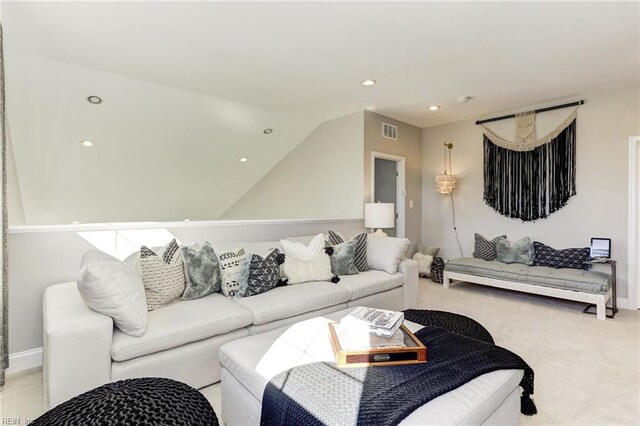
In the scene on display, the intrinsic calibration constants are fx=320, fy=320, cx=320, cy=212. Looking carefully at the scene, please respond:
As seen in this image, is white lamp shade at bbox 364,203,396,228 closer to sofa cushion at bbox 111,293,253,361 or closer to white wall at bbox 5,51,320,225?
white wall at bbox 5,51,320,225

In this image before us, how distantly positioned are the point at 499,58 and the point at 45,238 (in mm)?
4143

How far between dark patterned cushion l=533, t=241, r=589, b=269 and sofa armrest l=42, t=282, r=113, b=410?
4.74m

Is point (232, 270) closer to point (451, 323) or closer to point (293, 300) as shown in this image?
point (293, 300)

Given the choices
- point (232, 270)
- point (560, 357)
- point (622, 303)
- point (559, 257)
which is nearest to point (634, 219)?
point (559, 257)

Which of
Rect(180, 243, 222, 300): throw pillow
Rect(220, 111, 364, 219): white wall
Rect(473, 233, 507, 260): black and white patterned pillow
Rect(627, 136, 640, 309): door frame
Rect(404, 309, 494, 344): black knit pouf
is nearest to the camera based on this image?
Rect(404, 309, 494, 344): black knit pouf

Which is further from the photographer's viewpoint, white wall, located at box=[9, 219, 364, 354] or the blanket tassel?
white wall, located at box=[9, 219, 364, 354]

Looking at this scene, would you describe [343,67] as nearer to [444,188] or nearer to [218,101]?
[218,101]

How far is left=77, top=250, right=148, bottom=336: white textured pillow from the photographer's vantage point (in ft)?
5.91

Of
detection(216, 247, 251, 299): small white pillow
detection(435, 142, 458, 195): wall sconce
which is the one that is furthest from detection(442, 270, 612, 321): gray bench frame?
detection(216, 247, 251, 299): small white pillow

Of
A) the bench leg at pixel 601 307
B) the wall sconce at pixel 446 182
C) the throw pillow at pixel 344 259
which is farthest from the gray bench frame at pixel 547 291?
the throw pillow at pixel 344 259

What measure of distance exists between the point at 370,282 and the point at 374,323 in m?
1.55

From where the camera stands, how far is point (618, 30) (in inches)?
98.1

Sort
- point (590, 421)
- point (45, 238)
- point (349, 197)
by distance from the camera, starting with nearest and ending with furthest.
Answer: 1. point (590, 421)
2. point (45, 238)
3. point (349, 197)

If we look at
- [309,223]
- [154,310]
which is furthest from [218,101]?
[154,310]
